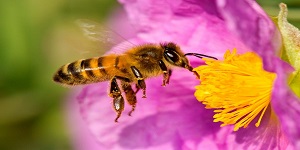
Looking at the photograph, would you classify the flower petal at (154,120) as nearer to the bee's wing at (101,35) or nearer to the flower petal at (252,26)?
the bee's wing at (101,35)

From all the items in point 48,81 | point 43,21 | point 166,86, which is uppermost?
point 166,86

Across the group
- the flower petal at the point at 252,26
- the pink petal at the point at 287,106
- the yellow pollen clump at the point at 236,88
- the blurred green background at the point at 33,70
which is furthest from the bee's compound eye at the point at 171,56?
the blurred green background at the point at 33,70

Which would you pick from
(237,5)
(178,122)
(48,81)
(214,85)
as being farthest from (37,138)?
(237,5)

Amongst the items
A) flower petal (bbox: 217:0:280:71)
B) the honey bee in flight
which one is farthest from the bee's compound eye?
flower petal (bbox: 217:0:280:71)

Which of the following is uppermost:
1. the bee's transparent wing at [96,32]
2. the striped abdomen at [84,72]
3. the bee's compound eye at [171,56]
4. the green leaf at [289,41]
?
the green leaf at [289,41]

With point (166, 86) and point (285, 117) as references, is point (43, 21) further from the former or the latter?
point (285, 117)
